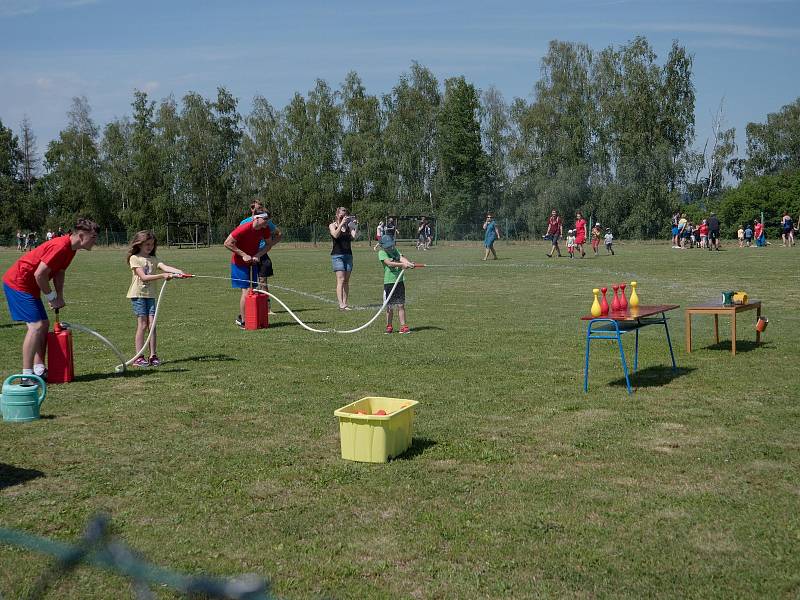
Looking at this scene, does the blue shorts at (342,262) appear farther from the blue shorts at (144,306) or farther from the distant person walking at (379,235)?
the blue shorts at (144,306)

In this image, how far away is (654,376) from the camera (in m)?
9.36

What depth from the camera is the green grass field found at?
440cm

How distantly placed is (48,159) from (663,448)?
88848 mm

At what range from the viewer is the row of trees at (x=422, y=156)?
65.8 metres

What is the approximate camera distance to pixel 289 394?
8625 mm

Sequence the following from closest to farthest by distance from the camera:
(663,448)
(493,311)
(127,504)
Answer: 1. (127,504)
2. (663,448)
3. (493,311)

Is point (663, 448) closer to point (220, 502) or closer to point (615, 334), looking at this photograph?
point (615, 334)

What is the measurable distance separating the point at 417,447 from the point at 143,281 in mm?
4857

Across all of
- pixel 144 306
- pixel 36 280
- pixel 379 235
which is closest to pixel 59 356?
pixel 36 280

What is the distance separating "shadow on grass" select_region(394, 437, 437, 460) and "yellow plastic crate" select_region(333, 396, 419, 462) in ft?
0.16

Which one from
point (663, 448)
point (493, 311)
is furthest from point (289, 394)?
point (493, 311)

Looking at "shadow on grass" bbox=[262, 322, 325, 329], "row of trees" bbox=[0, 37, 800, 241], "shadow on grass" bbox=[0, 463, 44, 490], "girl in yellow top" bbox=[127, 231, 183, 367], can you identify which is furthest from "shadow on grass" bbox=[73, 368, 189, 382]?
"row of trees" bbox=[0, 37, 800, 241]

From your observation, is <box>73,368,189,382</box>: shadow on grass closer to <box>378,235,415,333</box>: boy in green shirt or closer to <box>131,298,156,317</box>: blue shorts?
<box>131,298,156,317</box>: blue shorts

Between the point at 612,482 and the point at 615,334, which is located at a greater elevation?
the point at 615,334
